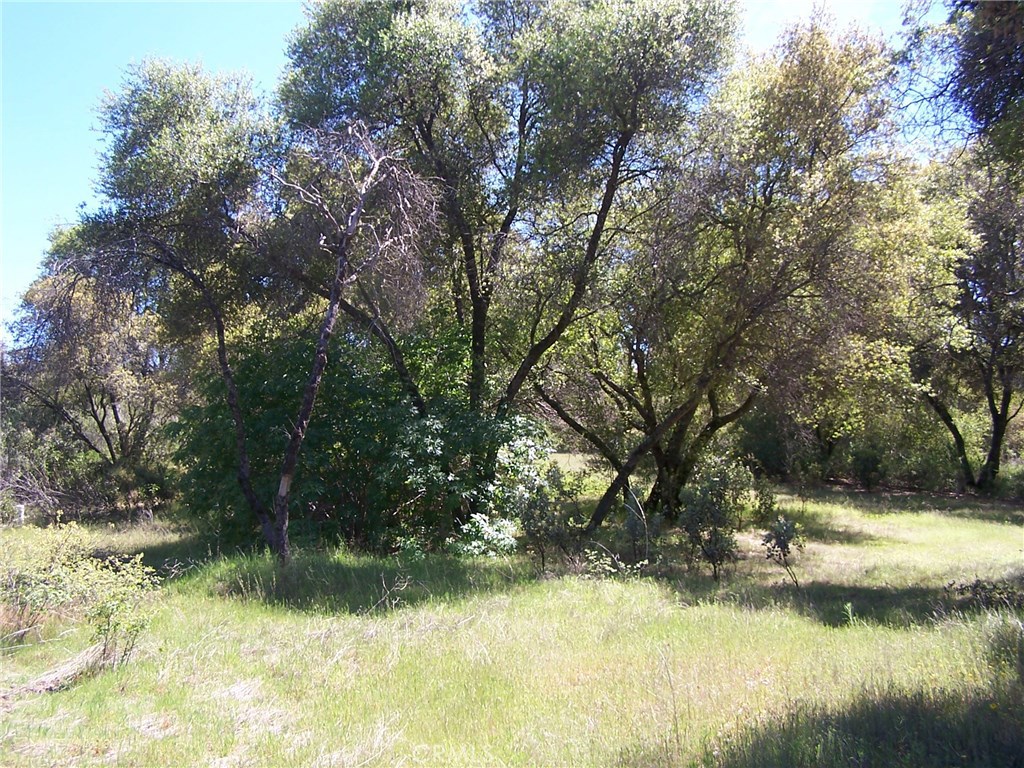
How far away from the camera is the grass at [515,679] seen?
421 centimetres

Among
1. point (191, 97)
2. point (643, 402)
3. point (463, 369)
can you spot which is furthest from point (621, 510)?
point (191, 97)

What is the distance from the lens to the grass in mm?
4207

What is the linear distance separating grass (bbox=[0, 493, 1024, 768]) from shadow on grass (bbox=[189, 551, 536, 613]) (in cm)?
4

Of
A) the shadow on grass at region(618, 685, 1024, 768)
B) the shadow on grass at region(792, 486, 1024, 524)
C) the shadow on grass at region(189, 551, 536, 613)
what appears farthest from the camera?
the shadow on grass at region(792, 486, 1024, 524)

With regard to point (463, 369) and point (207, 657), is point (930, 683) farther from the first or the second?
point (463, 369)

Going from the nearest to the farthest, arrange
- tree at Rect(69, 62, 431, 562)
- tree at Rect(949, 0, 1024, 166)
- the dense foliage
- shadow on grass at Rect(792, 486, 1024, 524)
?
tree at Rect(949, 0, 1024, 166) → tree at Rect(69, 62, 431, 562) → the dense foliage → shadow on grass at Rect(792, 486, 1024, 524)

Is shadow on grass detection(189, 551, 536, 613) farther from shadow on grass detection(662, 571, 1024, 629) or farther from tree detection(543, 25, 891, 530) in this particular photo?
tree detection(543, 25, 891, 530)

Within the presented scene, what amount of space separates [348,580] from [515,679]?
12.8ft

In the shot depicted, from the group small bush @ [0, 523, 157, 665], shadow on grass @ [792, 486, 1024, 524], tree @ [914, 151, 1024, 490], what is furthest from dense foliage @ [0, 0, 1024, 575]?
shadow on grass @ [792, 486, 1024, 524]

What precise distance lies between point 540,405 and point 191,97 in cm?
923

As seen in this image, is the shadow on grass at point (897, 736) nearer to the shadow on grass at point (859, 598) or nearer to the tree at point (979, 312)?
the shadow on grass at point (859, 598)

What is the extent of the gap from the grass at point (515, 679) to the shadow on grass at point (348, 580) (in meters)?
0.04

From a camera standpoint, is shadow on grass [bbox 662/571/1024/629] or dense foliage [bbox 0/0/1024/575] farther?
dense foliage [bbox 0/0/1024/575]

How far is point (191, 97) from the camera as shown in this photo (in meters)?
11.9
